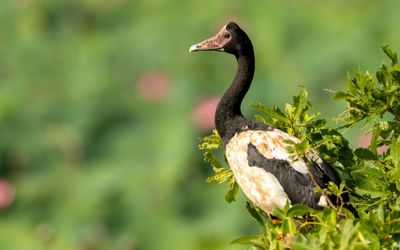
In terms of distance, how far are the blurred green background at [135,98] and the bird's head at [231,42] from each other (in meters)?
6.25

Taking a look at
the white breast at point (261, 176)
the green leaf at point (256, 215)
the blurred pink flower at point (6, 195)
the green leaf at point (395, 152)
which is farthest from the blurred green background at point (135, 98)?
the green leaf at point (395, 152)

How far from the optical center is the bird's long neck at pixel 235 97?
22.1 feet

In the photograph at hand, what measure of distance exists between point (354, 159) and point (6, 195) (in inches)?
383

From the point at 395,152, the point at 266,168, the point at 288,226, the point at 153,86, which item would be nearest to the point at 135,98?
the point at 153,86

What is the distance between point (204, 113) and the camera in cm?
1566

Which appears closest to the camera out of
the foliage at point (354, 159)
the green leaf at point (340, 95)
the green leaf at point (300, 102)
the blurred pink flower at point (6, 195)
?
the foliage at point (354, 159)

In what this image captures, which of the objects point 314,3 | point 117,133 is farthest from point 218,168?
point 314,3

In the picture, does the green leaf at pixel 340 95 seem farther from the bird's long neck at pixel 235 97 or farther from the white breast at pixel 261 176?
the bird's long neck at pixel 235 97

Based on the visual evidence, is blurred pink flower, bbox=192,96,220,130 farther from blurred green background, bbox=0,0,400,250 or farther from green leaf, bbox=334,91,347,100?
green leaf, bbox=334,91,347,100

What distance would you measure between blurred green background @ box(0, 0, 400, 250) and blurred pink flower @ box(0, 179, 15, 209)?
0.06 ft

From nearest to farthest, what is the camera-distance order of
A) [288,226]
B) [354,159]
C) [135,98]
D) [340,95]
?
[288,226]
[340,95]
[354,159]
[135,98]

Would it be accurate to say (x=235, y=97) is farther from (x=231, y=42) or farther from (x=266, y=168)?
(x=266, y=168)

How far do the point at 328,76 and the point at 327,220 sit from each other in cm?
1105

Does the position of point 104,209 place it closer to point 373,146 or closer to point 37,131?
point 37,131
